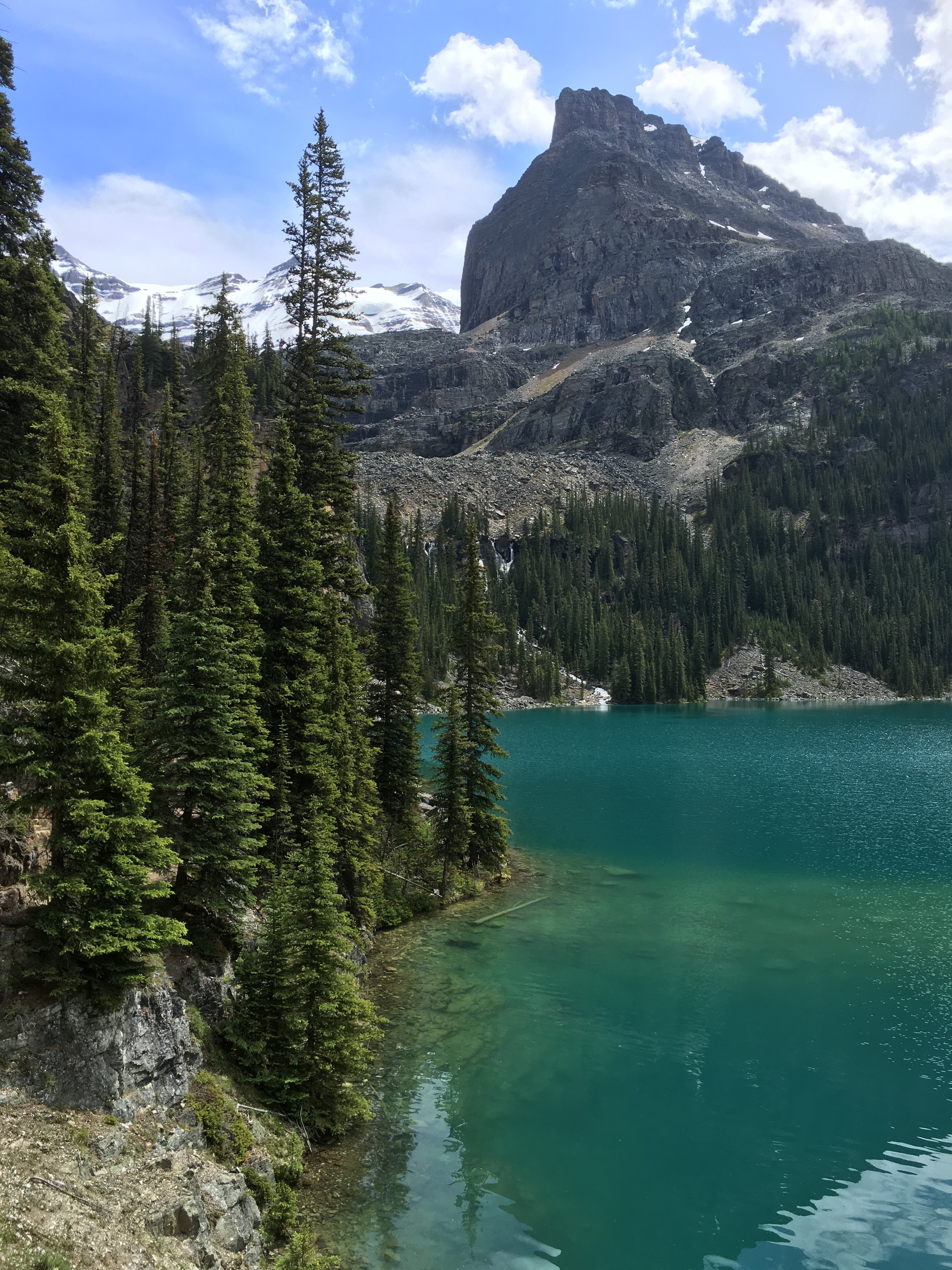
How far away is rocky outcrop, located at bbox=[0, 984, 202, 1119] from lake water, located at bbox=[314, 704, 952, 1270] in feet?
13.3

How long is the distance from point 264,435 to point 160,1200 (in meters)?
48.7

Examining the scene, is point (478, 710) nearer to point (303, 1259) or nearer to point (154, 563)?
point (154, 563)

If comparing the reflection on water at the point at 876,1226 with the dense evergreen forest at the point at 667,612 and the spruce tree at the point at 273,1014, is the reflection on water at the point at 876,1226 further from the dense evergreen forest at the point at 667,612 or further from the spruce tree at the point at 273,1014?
the dense evergreen forest at the point at 667,612

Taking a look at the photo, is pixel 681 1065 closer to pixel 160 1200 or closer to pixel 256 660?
pixel 160 1200

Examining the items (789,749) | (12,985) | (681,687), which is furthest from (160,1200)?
(681,687)

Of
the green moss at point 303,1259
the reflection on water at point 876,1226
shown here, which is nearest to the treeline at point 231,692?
the green moss at point 303,1259

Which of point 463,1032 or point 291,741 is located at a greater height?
point 291,741

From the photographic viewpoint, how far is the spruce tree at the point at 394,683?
37031 millimetres

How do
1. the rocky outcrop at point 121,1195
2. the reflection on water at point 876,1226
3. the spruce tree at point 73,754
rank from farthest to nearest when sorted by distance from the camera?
the reflection on water at point 876,1226, the spruce tree at point 73,754, the rocky outcrop at point 121,1195

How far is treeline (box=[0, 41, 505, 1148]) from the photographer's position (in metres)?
14.4

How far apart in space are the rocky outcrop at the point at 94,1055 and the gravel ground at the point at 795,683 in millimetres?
151473

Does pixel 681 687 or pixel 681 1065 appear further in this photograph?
pixel 681 687

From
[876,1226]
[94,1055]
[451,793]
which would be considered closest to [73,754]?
[94,1055]

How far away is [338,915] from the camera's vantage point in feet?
60.6
